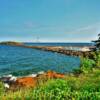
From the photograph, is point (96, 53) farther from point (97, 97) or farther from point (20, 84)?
point (97, 97)

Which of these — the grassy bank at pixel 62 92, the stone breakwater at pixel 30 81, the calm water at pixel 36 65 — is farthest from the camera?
the calm water at pixel 36 65

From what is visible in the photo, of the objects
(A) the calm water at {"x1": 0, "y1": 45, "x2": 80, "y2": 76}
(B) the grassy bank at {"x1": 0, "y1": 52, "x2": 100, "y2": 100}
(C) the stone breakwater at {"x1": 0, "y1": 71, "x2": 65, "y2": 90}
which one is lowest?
(A) the calm water at {"x1": 0, "y1": 45, "x2": 80, "y2": 76}

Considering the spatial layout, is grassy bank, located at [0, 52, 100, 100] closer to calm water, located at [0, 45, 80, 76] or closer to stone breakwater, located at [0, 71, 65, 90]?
stone breakwater, located at [0, 71, 65, 90]

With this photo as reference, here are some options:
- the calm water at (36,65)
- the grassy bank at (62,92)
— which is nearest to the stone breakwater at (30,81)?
the grassy bank at (62,92)

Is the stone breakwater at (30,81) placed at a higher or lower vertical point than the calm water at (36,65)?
higher

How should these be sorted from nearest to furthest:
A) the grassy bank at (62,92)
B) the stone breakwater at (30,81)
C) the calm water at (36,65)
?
the grassy bank at (62,92) → the stone breakwater at (30,81) → the calm water at (36,65)

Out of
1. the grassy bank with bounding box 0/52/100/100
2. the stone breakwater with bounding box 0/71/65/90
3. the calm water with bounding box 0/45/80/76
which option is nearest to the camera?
the grassy bank with bounding box 0/52/100/100

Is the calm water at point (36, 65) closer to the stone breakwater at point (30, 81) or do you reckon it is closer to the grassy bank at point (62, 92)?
the stone breakwater at point (30, 81)

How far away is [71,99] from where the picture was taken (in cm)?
1244

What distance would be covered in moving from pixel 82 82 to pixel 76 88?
48.0 inches

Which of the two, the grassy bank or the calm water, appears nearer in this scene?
the grassy bank

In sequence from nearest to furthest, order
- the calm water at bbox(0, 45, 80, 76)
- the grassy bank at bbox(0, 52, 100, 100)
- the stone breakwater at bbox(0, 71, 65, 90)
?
the grassy bank at bbox(0, 52, 100, 100)
the stone breakwater at bbox(0, 71, 65, 90)
the calm water at bbox(0, 45, 80, 76)

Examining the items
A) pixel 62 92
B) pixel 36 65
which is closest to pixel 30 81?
pixel 62 92

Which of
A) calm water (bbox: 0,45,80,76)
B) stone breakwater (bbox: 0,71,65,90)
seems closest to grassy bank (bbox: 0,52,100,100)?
stone breakwater (bbox: 0,71,65,90)
